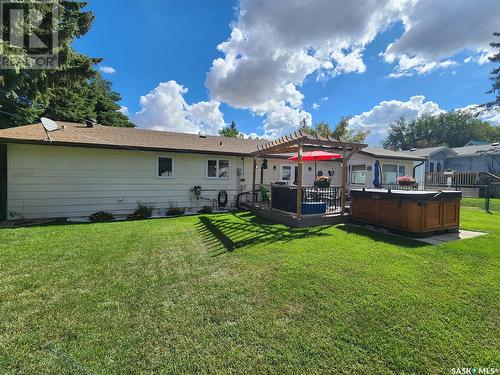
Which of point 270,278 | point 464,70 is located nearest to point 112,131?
point 270,278

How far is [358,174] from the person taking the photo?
1540cm

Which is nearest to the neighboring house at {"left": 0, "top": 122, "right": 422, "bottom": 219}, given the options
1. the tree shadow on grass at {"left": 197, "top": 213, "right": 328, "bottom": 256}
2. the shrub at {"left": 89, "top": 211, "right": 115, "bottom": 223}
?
the shrub at {"left": 89, "top": 211, "right": 115, "bottom": 223}

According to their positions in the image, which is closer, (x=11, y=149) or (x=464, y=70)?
(x=11, y=149)

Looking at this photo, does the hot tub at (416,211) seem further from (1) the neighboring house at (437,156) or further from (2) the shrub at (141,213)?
(1) the neighboring house at (437,156)

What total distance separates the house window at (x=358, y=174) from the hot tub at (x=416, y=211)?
338 inches

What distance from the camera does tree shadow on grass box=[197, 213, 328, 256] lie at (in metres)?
5.64

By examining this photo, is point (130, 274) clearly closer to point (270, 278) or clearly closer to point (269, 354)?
point (270, 278)

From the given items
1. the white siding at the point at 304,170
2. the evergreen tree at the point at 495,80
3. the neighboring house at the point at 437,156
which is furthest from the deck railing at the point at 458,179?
the evergreen tree at the point at 495,80

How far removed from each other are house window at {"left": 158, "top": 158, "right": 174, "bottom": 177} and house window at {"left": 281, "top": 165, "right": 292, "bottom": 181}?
239 inches

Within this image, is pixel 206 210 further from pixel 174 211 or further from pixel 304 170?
pixel 304 170

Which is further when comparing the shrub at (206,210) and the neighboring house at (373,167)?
the neighboring house at (373,167)

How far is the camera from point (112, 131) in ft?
36.7

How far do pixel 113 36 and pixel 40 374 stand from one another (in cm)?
1517

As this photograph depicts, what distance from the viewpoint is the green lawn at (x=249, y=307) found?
6.93ft
